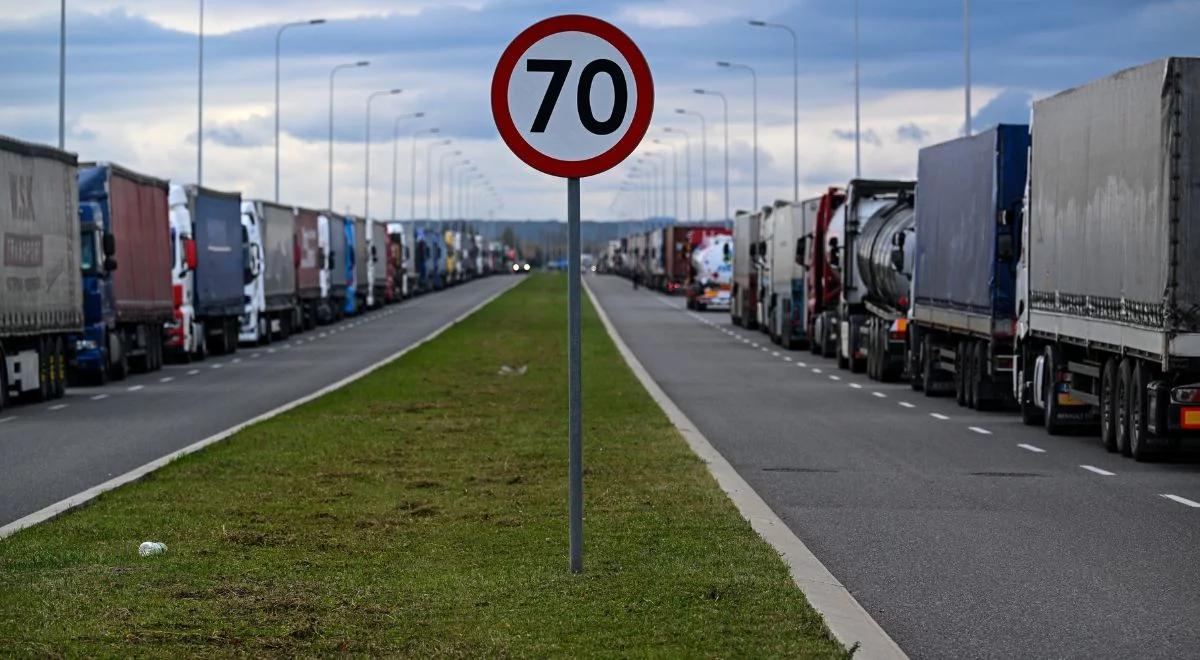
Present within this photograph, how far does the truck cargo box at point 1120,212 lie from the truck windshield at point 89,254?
54.7 feet

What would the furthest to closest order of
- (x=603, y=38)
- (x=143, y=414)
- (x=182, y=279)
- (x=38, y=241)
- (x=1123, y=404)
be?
(x=182, y=279) < (x=38, y=241) < (x=143, y=414) < (x=1123, y=404) < (x=603, y=38)

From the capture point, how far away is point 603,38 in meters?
10.1

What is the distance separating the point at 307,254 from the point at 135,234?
1031 inches

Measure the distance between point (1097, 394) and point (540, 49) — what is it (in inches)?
520

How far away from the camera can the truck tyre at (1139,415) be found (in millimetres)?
19672

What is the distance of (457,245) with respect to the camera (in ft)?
551

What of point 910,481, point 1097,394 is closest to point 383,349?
point 1097,394

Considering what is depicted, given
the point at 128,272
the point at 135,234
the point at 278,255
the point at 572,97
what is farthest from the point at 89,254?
the point at 572,97

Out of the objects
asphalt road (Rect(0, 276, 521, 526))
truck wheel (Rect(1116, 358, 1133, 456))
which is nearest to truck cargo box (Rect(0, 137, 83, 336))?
asphalt road (Rect(0, 276, 521, 526))

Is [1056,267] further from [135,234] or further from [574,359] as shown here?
[135,234]

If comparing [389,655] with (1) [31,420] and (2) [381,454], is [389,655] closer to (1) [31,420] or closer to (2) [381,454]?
(2) [381,454]

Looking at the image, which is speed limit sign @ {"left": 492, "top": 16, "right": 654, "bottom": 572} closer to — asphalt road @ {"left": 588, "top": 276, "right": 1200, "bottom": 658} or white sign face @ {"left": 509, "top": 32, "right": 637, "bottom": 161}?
white sign face @ {"left": 509, "top": 32, "right": 637, "bottom": 161}

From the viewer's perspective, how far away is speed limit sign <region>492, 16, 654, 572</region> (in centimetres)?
1012

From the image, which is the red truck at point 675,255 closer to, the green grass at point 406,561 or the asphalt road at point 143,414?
the asphalt road at point 143,414
